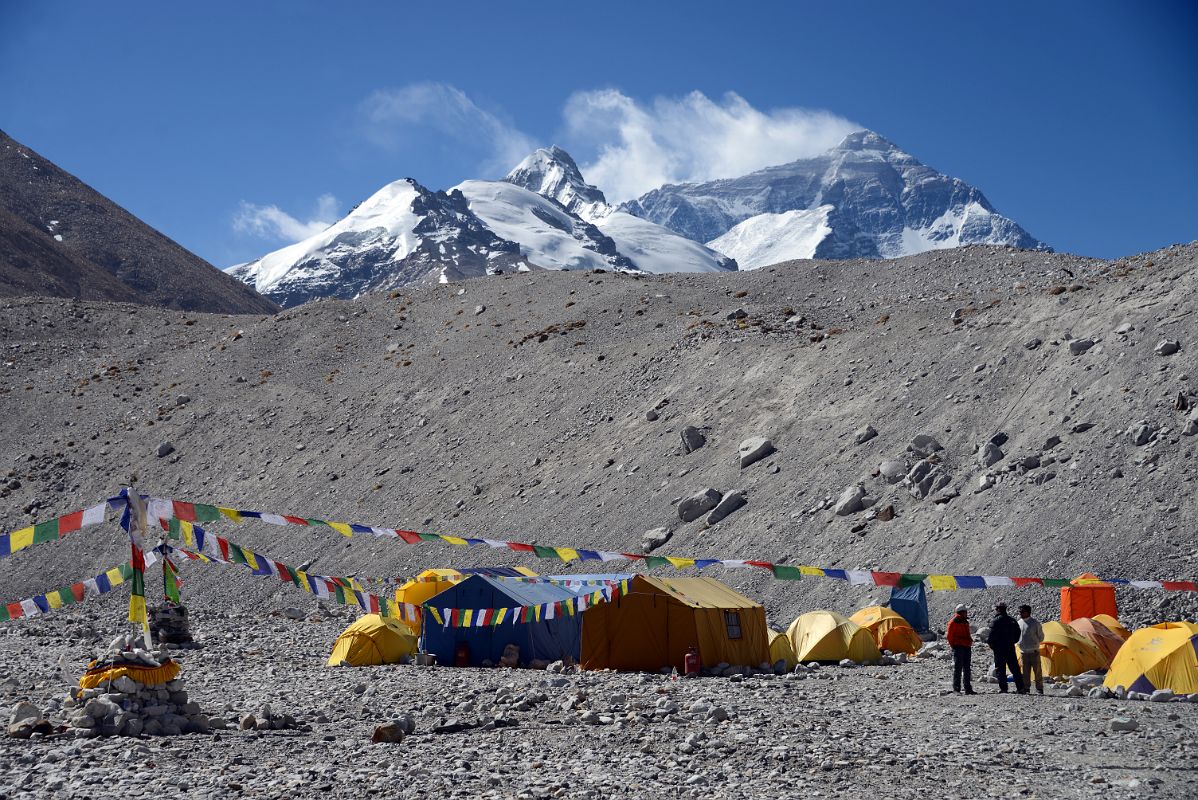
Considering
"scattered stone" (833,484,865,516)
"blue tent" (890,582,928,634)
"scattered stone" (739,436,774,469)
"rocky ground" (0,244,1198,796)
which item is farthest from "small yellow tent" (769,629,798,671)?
"scattered stone" (739,436,774,469)

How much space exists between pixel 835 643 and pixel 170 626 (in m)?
15.9

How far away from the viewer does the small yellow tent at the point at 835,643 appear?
23.4 m

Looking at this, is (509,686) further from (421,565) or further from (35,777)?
(421,565)

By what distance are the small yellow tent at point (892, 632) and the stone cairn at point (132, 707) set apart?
15148 millimetres

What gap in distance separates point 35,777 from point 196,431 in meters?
46.1

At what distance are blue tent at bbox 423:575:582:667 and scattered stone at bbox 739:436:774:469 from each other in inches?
602

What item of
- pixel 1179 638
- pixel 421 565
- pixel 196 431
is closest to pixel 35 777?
pixel 1179 638

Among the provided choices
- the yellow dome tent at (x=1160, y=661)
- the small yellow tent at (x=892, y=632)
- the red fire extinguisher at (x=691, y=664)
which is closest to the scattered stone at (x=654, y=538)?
the small yellow tent at (x=892, y=632)

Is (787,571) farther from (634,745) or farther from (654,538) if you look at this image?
(654,538)

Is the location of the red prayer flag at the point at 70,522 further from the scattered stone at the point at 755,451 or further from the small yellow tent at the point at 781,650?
the scattered stone at the point at 755,451

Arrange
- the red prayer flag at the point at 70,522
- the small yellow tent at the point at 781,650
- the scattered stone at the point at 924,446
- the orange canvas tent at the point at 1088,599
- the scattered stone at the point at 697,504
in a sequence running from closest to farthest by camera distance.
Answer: the red prayer flag at the point at 70,522, the small yellow tent at the point at 781,650, the orange canvas tent at the point at 1088,599, the scattered stone at the point at 924,446, the scattered stone at the point at 697,504

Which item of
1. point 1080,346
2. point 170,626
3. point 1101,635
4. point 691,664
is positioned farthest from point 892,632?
point 170,626

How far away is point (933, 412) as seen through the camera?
35.9m

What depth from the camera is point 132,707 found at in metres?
13.7
